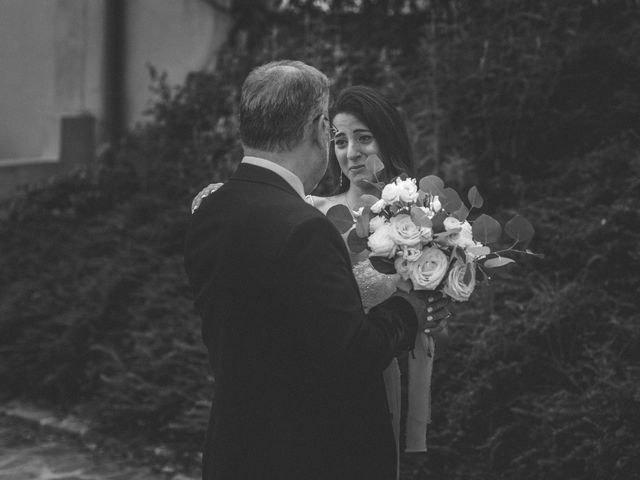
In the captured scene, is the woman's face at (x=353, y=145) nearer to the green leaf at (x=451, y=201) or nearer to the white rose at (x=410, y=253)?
the green leaf at (x=451, y=201)

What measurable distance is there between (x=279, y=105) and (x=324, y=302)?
0.57 m

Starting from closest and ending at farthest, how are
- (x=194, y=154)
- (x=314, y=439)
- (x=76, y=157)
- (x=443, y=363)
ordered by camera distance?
(x=314, y=439) → (x=443, y=363) → (x=194, y=154) → (x=76, y=157)

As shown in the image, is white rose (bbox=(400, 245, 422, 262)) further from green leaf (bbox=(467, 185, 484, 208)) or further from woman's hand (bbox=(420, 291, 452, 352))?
green leaf (bbox=(467, 185, 484, 208))

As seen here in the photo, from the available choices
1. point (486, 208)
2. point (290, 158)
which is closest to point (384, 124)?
point (290, 158)

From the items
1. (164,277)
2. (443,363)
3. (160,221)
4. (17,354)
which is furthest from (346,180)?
(17,354)

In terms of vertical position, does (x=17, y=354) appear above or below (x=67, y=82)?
below

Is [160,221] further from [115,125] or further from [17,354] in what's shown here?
[115,125]

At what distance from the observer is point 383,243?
2.86m

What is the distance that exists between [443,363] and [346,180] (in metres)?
1.68

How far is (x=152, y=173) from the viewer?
8.76 m

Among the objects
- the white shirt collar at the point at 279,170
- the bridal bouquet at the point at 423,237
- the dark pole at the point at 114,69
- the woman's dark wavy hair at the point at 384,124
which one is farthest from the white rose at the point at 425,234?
the dark pole at the point at 114,69

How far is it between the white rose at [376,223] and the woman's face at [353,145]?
0.94 meters

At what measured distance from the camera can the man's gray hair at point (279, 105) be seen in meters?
2.49

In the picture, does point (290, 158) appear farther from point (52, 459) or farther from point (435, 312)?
point (52, 459)
